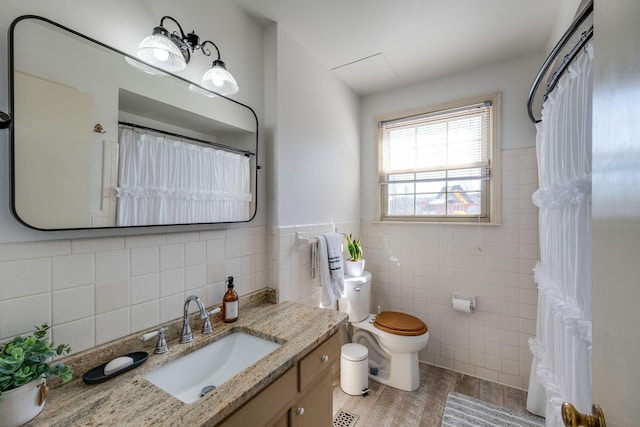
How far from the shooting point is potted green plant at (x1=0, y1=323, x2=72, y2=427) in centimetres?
63

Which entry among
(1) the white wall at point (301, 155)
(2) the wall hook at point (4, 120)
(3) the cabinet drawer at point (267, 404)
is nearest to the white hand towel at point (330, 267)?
(1) the white wall at point (301, 155)

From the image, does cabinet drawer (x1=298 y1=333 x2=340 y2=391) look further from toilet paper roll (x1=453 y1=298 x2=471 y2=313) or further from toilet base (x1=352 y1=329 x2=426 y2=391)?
toilet paper roll (x1=453 y1=298 x2=471 y2=313)

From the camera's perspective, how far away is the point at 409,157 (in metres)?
2.46

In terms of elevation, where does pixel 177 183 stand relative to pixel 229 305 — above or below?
above

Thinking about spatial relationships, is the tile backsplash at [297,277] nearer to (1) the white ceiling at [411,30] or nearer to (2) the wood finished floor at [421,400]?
(2) the wood finished floor at [421,400]

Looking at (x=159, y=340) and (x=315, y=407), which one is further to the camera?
(x=315, y=407)

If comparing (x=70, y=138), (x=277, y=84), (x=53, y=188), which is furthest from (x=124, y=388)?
(x=277, y=84)

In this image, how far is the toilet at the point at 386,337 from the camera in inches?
76.6

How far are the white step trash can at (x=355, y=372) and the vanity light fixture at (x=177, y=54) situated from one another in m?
1.88

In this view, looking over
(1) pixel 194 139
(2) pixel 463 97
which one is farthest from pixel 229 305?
(2) pixel 463 97

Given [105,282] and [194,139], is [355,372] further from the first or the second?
[194,139]

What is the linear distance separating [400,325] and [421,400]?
20.0 inches

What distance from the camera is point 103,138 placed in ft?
3.07

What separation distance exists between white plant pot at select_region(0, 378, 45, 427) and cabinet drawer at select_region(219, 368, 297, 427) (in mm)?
475
